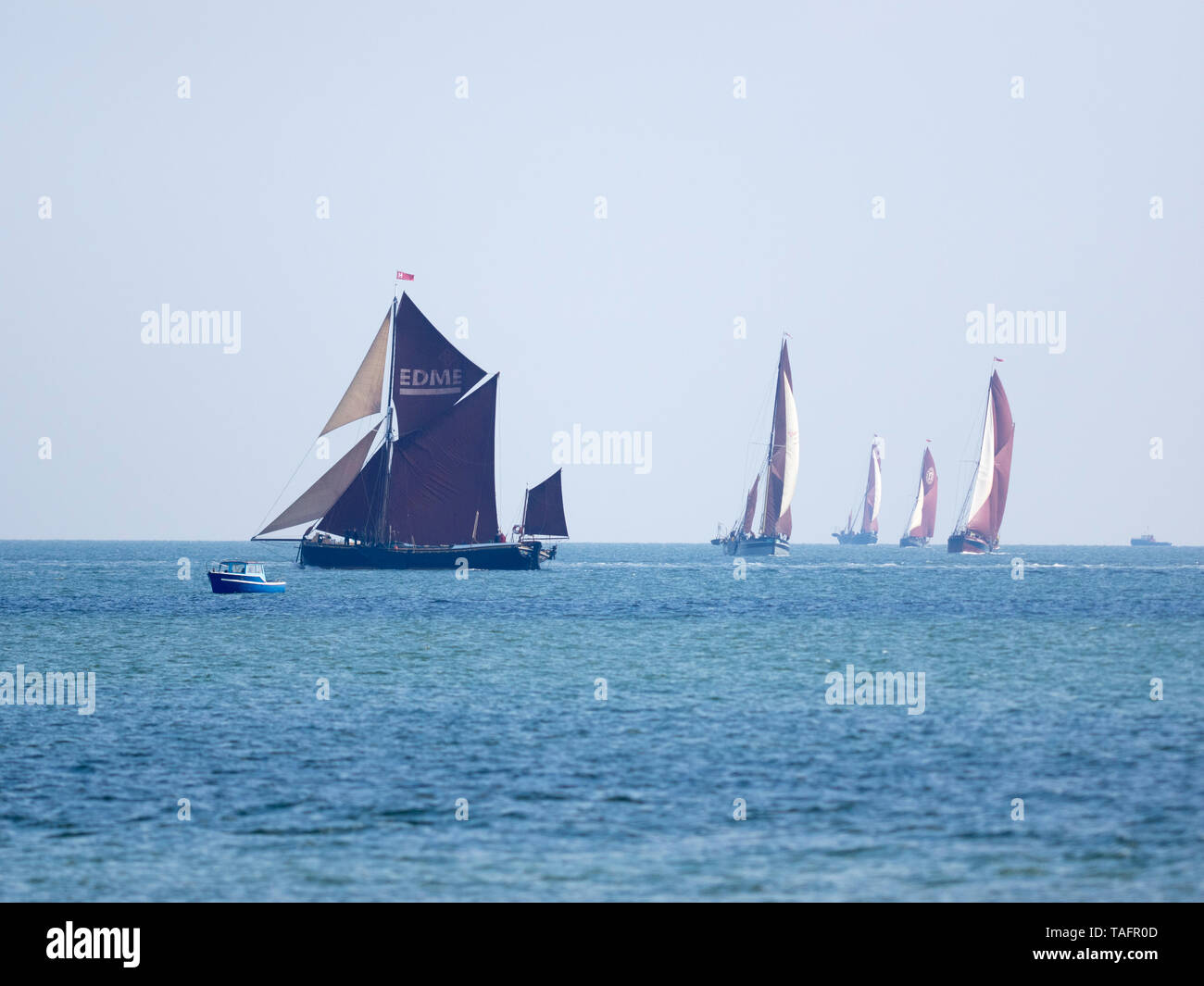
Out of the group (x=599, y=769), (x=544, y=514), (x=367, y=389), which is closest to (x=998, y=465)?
(x=544, y=514)

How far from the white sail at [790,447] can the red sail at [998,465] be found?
26.7m

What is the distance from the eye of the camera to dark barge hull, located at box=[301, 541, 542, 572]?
118125mm

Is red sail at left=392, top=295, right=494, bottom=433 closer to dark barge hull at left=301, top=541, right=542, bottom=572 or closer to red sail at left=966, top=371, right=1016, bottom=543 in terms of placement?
dark barge hull at left=301, top=541, right=542, bottom=572

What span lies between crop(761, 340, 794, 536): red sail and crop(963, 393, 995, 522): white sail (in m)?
26.8

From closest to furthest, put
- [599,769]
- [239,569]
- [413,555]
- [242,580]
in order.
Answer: [599,769] < [242,580] < [239,569] < [413,555]

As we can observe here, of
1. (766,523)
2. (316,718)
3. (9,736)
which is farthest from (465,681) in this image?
(766,523)

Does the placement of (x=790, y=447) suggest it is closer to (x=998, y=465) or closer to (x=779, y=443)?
(x=779, y=443)

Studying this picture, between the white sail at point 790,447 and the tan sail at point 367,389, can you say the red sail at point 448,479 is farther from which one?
the white sail at point 790,447

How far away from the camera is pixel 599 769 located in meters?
29.2

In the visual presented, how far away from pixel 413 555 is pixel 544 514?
16.8 m

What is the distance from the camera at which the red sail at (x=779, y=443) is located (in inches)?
6363

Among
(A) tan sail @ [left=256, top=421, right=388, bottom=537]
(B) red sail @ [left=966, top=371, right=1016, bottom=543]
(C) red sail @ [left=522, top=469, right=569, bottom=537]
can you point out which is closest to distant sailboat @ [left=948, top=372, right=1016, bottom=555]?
(B) red sail @ [left=966, top=371, right=1016, bottom=543]

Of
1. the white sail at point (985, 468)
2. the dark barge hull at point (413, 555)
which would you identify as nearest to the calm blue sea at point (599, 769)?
the dark barge hull at point (413, 555)
